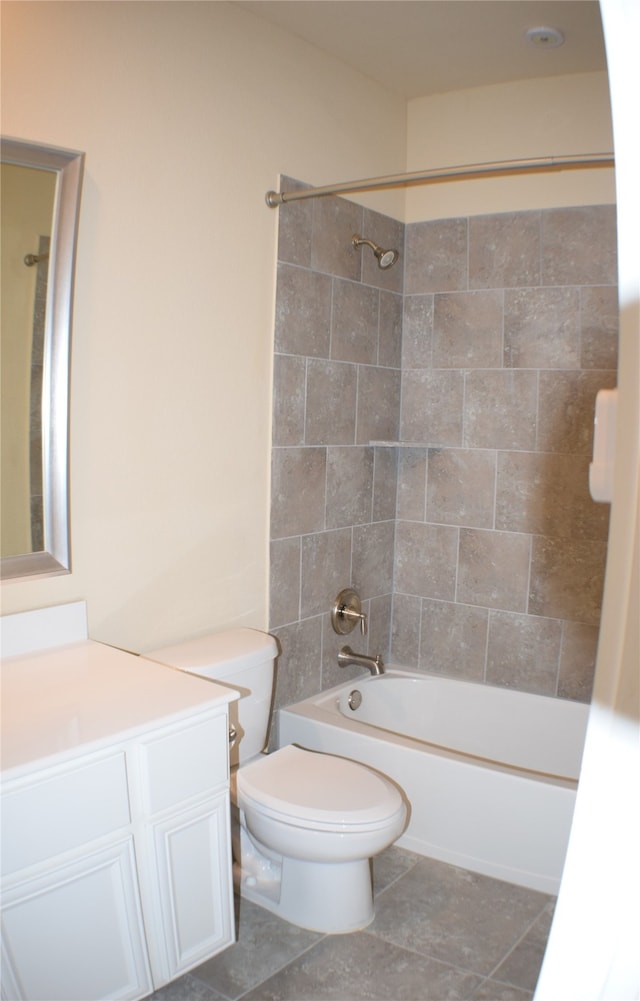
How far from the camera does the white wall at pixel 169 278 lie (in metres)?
2.04

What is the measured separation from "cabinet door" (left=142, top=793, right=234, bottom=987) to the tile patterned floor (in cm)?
24

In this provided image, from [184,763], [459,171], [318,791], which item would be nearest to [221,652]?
[318,791]

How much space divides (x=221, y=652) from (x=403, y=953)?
37.8 inches

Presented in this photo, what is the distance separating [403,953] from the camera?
7.13 feet

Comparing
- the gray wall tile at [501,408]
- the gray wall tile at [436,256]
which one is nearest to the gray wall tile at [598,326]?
the gray wall tile at [501,408]

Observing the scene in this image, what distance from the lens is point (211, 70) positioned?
237cm

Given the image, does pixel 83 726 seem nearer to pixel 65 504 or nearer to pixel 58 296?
pixel 65 504

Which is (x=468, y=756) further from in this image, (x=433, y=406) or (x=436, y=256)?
(x=436, y=256)

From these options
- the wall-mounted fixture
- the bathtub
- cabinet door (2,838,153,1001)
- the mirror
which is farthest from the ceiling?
cabinet door (2,838,153,1001)

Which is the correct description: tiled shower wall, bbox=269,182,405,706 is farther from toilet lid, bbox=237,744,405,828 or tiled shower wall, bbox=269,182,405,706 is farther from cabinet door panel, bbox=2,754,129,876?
cabinet door panel, bbox=2,754,129,876

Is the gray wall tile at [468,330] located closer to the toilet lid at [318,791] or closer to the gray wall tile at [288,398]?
the gray wall tile at [288,398]

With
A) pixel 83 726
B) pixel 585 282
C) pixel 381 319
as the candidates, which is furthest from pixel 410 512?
pixel 83 726

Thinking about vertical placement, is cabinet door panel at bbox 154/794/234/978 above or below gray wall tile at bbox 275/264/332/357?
below

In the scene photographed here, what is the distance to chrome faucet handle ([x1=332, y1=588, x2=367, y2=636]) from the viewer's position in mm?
3066
